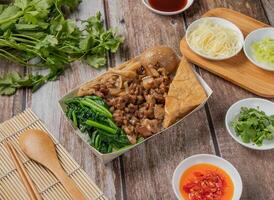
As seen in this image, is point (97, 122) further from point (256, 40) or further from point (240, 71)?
point (256, 40)

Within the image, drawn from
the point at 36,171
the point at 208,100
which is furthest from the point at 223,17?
the point at 36,171

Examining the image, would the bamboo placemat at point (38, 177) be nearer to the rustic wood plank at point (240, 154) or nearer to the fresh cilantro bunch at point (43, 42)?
the fresh cilantro bunch at point (43, 42)

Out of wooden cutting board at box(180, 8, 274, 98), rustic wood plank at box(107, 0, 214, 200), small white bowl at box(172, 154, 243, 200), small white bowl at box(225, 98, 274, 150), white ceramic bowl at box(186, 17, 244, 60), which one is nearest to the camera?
small white bowl at box(172, 154, 243, 200)

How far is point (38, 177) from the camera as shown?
6.00 feet

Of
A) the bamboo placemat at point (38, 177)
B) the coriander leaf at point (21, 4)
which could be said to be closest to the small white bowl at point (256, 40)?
the bamboo placemat at point (38, 177)

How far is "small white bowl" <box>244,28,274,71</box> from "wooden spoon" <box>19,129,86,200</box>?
3.17 feet

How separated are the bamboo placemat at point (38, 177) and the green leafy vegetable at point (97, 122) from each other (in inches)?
4.6

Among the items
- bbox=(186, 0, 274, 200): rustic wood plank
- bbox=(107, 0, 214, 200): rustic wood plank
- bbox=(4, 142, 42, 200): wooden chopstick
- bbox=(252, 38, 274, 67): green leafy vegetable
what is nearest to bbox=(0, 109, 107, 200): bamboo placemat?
bbox=(4, 142, 42, 200): wooden chopstick

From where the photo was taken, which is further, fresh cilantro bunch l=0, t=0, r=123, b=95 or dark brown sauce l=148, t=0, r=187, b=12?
dark brown sauce l=148, t=0, r=187, b=12

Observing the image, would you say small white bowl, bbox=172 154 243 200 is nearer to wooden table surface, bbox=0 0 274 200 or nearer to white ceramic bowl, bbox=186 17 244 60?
wooden table surface, bbox=0 0 274 200

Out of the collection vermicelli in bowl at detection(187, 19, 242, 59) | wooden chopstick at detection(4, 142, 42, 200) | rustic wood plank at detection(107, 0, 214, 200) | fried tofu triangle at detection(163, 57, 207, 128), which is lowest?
rustic wood plank at detection(107, 0, 214, 200)

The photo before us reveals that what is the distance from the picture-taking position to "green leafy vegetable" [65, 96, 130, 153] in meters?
1.86

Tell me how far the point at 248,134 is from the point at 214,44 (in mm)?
515

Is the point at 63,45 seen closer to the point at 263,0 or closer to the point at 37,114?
the point at 37,114
